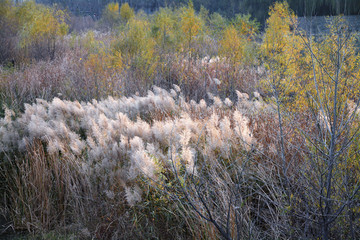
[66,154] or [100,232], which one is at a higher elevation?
[66,154]

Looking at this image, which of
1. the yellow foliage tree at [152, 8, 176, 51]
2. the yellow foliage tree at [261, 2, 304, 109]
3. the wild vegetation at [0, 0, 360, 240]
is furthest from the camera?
the yellow foliage tree at [152, 8, 176, 51]

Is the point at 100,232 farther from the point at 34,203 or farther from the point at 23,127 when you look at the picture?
the point at 23,127

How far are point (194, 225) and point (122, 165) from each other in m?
0.98

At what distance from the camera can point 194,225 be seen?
222 cm

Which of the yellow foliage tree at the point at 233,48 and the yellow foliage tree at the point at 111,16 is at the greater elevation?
the yellow foliage tree at the point at 111,16

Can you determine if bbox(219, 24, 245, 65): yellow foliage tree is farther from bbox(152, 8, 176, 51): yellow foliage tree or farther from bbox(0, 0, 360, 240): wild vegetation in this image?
bbox(152, 8, 176, 51): yellow foliage tree

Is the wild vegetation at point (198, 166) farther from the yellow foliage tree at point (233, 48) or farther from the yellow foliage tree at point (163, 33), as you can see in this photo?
the yellow foliage tree at point (163, 33)

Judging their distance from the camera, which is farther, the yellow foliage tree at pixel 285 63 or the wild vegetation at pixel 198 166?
the yellow foliage tree at pixel 285 63

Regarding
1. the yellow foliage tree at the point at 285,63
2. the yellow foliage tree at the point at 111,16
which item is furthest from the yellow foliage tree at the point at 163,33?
the yellow foliage tree at the point at 111,16

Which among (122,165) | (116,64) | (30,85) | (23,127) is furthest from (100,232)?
(116,64)

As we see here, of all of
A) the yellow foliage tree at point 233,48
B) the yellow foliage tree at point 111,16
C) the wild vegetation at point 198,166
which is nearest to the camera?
the wild vegetation at point 198,166

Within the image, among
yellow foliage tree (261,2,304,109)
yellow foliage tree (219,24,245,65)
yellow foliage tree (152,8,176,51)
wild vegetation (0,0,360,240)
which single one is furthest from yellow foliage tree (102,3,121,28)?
wild vegetation (0,0,360,240)

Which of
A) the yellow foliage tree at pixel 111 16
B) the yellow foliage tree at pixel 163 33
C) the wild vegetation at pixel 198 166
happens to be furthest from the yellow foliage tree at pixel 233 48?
the yellow foliage tree at pixel 111 16

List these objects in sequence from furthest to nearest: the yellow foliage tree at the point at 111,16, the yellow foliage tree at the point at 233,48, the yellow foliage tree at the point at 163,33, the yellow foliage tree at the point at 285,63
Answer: the yellow foliage tree at the point at 111,16
the yellow foliage tree at the point at 163,33
the yellow foliage tree at the point at 233,48
the yellow foliage tree at the point at 285,63
